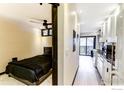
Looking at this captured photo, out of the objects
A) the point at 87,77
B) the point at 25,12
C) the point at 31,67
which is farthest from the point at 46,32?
the point at 87,77

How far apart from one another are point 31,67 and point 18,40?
2.50 feet

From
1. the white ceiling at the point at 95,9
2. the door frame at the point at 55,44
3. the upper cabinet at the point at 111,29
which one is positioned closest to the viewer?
the door frame at the point at 55,44

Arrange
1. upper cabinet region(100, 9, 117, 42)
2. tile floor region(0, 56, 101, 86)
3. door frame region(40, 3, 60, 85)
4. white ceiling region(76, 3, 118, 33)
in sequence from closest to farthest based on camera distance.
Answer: door frame region(40, 3, 60, 85) → tile floor region(0, 56, 101, 86) → upper cabinet region(100, 9, 117, 42) → white ceiling region(76, 3, 118, 33)

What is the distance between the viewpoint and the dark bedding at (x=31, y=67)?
2903mm

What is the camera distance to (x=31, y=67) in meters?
2.96

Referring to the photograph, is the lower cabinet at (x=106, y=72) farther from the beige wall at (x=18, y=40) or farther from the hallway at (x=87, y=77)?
the beige wall at (x=18, y=40)

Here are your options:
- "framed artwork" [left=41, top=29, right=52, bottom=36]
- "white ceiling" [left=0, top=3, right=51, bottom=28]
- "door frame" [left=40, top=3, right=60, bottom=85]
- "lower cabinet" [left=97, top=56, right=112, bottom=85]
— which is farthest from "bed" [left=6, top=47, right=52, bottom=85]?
"lower cabinet" [left=97, top=56, right=112, bottom=85]

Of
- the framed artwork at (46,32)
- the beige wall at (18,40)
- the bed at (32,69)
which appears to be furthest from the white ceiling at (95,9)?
the bed at (32,69)

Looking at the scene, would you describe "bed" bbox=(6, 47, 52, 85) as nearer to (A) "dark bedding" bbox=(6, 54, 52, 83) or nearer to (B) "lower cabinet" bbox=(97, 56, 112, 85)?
(A) "dark bedding" bbox=(6, 54, 52, 83)

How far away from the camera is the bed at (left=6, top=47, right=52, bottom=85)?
2.89 metres

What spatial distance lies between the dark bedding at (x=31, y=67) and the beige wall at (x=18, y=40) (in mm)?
145

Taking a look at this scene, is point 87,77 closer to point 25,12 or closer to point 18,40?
point 18,40
